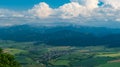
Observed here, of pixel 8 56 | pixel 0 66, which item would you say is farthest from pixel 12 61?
pixel 0 66

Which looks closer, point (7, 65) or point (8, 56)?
point (7, 65)

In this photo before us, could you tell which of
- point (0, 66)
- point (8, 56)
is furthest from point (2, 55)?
point (0, 66)

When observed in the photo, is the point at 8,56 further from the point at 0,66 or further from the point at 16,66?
the point at 0,66

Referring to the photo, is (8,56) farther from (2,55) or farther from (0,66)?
(0,66)

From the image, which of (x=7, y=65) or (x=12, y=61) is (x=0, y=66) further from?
(x=12, y=61)

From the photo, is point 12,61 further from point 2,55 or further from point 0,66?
point 0,66
